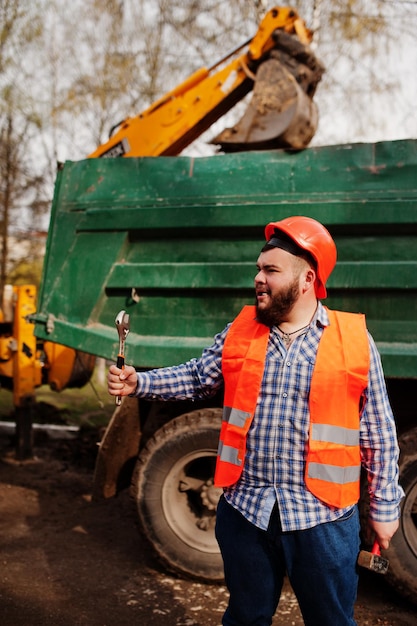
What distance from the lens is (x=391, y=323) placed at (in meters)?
3.50

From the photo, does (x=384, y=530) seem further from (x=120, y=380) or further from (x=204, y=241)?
(x=204, y=241)

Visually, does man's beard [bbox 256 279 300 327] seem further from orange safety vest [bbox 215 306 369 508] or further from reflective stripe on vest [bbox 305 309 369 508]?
reflective stripe on vest [bbox 305 309 369 508]

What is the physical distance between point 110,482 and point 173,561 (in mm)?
590

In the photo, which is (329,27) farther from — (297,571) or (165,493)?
(297,571)

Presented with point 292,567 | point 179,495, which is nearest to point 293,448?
point 292,567

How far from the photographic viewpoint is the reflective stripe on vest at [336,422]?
204 cm

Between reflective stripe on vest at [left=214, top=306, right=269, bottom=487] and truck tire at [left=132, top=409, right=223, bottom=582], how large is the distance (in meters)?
1.53

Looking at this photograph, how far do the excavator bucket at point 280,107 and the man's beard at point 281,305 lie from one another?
220cm

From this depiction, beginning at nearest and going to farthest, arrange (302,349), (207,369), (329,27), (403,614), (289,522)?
(289,522), (302,349), (207,369), (403,614), (329,27)

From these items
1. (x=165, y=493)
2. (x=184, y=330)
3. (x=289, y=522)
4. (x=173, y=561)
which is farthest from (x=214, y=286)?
(x=289, y=522)

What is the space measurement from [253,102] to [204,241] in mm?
1089

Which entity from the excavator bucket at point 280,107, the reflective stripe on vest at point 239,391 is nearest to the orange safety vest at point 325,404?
the reflective stripe on vest at point 239,391

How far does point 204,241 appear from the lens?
3809mm

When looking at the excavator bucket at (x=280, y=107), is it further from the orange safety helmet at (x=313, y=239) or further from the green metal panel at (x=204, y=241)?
the orange safety helmet at (x=313, y=239)
